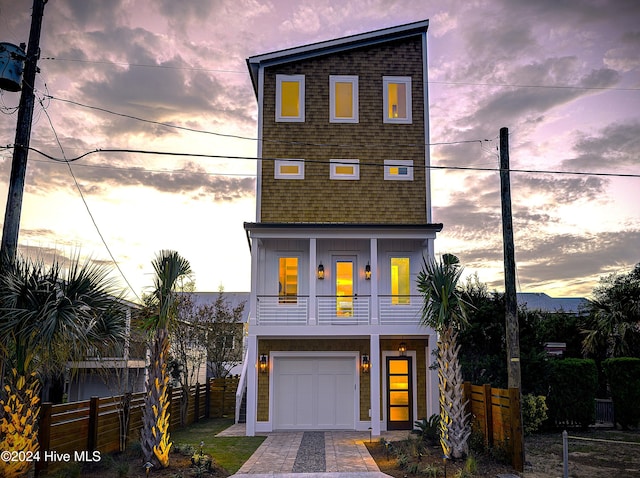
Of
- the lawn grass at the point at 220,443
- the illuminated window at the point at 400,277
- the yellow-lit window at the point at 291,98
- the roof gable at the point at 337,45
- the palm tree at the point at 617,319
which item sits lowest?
the lawn grass at the point at 220,443

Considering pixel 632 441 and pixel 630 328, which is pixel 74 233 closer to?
pixel 632 441

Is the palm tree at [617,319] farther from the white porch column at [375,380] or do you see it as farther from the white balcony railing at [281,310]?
the white balcony railing at [281,310]

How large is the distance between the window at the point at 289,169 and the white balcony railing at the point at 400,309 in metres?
4.82

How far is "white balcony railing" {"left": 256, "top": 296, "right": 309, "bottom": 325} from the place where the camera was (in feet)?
56.9

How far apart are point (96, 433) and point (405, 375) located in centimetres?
963

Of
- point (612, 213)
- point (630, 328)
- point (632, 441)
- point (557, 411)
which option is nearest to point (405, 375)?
point (557, 411)

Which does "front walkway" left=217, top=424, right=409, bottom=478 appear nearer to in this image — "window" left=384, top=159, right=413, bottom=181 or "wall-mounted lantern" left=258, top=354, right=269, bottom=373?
"wall-mounted lantern" left=258, top=354, right=269, bottom=373

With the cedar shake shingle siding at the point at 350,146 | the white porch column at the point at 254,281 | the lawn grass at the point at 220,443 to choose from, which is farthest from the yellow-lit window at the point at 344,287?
the lawn grass at the point at 220,443

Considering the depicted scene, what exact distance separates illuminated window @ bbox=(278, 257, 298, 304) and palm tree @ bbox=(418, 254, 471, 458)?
650 cm

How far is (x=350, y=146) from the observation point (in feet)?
60.7

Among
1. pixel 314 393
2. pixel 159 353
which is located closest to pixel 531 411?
pixel 314 393

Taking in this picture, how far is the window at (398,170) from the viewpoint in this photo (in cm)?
1831

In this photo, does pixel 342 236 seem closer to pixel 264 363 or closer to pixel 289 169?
pixel 289 169

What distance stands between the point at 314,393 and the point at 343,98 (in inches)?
385
